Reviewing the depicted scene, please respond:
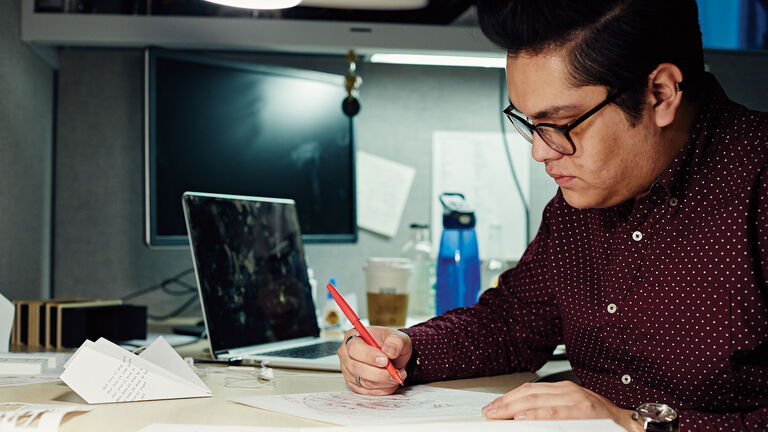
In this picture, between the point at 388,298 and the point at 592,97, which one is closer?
the point at 592,97

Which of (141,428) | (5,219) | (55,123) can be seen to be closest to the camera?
(141,428)

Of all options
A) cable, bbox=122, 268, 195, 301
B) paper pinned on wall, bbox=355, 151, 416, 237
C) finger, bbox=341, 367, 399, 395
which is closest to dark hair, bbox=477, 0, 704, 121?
finger, bbox=341, 367, 399, 395

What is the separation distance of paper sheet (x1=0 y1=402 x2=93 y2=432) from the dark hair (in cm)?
65

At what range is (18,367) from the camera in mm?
943

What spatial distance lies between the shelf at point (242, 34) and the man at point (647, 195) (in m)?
0.55

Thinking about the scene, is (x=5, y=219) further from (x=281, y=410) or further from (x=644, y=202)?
(x=644, y=202)

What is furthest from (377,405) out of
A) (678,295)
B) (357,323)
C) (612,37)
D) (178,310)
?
(178,310)

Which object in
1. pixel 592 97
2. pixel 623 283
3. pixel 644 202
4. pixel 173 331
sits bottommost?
pixel 173 331

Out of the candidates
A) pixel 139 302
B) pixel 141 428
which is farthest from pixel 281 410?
pixel 139 302

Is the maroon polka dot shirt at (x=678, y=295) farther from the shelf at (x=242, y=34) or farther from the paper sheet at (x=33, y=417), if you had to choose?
the shelf at (x=242, y=34)

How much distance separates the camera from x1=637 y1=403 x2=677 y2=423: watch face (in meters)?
0.70

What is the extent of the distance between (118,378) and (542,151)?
1.82ft

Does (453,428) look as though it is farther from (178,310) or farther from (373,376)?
(178,310)

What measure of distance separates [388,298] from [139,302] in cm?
53
